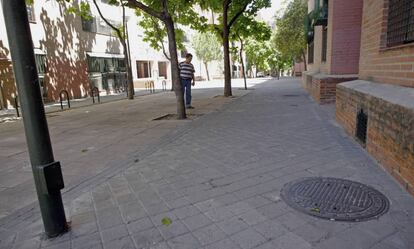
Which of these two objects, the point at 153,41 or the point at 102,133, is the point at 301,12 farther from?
the point at 102,133

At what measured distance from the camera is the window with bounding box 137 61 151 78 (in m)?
31.0

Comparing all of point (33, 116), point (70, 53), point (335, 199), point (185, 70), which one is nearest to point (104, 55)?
point (70, 53)

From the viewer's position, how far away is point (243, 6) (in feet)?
47.1

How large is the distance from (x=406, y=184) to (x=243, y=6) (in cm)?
1272

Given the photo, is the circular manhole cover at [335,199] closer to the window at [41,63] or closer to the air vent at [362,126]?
the air vent at [362,126]

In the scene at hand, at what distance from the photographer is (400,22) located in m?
4.18

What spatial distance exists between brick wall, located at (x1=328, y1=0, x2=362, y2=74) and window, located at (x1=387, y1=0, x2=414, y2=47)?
474 cm

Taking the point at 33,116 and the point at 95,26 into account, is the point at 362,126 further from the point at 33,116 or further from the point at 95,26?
the point at 95,26

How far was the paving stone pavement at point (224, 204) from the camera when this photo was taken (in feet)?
8.32

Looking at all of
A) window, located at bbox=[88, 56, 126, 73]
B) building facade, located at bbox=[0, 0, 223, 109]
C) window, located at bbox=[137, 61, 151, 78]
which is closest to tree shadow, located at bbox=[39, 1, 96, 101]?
building facade, located at bbox=[0, 0, 223, 109]

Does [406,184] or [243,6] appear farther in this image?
[243,6]

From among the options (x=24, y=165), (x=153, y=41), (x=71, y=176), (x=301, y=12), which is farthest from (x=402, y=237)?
(x=301, y=12)

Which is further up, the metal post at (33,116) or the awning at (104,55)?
the awning at (104,55)

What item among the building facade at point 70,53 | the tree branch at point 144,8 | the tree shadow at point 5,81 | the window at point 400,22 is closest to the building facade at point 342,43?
the window at point 400,22
